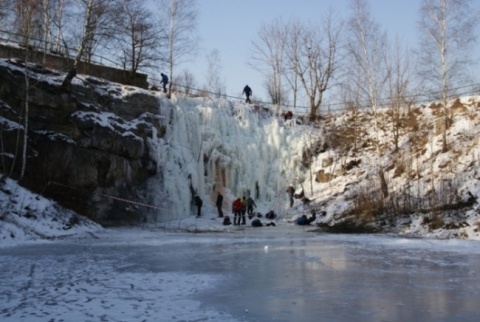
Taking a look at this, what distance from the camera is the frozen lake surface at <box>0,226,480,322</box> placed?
16.2 feet

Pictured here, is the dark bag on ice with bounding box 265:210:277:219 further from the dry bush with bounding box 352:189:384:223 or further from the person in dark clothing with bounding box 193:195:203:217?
the dry bush with bounding box 352:189:384:223

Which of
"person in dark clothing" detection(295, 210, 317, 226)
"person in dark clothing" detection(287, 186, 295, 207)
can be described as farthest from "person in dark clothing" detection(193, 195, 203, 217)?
"person in dark clothing" detection(287, 186, 295, 207)

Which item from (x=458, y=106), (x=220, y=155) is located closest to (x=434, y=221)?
(x=220, y=155)

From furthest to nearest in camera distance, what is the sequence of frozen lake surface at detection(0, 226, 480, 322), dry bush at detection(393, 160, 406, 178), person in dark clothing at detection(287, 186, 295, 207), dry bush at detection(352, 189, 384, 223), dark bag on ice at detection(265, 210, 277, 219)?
person in dark clothing at detection(287, 186, 295, 207), dry bush at detection(393, 160, 406, 178), dark bag on ice at detection(265, 210, 277, 219), dry bush at detection(352, 189, 384, 223), frozen lake surface at detection(0, 226, 480, 322)

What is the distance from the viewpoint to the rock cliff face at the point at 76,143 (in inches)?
686

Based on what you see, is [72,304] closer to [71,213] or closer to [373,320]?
[373,320]

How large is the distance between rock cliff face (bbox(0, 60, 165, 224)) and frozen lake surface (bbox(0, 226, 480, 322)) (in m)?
7.00

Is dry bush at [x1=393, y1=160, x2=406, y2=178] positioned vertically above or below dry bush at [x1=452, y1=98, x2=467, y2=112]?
below

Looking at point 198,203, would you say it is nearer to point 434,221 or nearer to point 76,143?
point 76,143

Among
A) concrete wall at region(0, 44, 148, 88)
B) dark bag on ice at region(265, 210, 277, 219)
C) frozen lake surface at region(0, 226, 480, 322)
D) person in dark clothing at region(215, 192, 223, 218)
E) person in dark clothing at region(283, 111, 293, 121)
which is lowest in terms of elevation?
frozen lake surface at region(0, 226, 480, 322)

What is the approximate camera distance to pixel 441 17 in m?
22.8

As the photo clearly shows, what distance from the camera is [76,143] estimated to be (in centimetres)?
1866

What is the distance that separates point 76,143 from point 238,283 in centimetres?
1369

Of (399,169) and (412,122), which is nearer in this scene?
(399,169)
